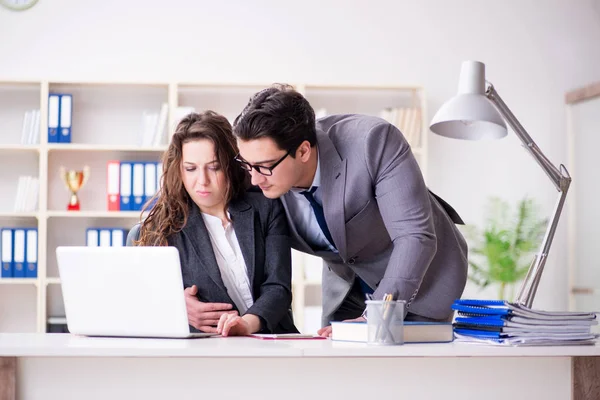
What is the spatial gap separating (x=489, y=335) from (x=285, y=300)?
2.13 feet

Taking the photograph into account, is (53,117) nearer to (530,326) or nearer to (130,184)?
(130,184)

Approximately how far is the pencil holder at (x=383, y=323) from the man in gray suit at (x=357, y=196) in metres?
0.25

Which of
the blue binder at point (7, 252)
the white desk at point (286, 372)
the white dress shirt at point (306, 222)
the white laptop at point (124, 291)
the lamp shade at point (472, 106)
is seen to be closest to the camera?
the white desk at point (286, 372)

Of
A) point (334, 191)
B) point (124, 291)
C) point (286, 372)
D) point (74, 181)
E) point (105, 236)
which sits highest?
point (74, 181)

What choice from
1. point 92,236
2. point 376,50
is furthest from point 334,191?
point 376,50

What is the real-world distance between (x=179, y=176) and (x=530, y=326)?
3.42 feet

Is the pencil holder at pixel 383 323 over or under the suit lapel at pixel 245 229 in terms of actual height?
under

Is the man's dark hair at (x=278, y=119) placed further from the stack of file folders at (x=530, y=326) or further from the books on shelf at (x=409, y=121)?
the books on shelf at (x=409, y=121)

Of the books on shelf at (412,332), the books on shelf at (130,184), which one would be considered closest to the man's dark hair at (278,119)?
the books on shelf at (412,332)

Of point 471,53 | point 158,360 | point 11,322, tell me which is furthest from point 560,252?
point 158,360

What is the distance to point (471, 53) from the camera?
5070 mm

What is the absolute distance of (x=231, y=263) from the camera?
7.17 feet

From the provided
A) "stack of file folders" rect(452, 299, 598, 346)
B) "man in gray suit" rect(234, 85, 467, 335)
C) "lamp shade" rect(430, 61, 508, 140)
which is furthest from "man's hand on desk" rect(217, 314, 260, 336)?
"lamp shade" rect(430, 61, 508, 140)

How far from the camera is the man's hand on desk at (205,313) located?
6.75 ft
